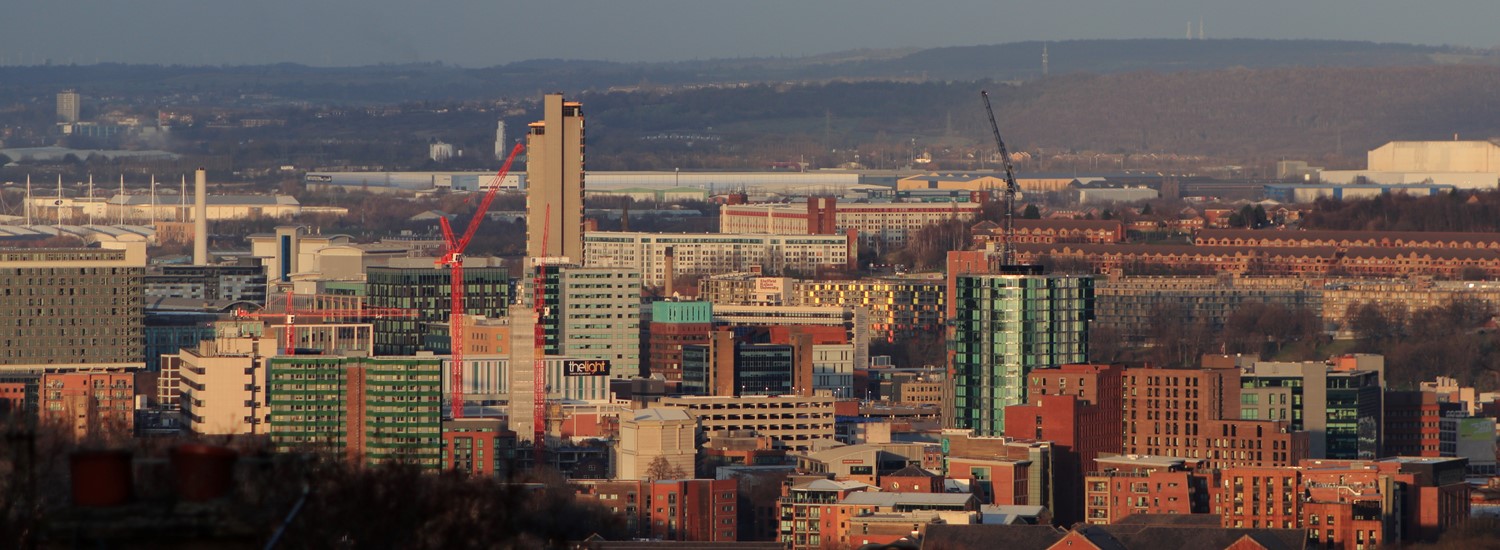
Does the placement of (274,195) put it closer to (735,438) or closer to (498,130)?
(498,130)

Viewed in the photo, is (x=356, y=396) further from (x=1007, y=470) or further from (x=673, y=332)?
(x=673, y=332)

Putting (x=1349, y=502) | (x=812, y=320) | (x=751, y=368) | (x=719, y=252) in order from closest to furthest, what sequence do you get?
(x=1349, y=502), (x=751, y=368), (x=812, y=320), (x=719, y=252)

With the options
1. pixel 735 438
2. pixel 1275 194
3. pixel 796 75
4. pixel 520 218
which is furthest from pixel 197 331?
pixel 796 75

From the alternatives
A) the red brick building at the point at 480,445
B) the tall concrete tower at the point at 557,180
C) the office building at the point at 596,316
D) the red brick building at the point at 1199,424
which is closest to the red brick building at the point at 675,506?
the red brick building at the point at 480,445

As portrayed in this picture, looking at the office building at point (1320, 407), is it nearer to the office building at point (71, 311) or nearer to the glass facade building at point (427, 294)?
the office building at point (71, 311)

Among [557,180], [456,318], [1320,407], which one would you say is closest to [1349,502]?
[1320,407]
